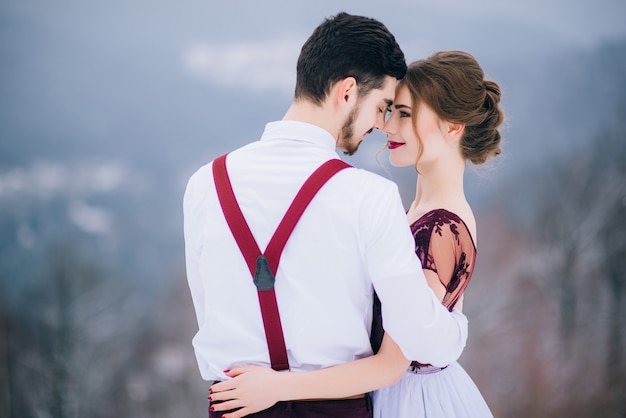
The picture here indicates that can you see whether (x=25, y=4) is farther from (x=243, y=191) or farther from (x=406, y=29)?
(x=243, y=191)

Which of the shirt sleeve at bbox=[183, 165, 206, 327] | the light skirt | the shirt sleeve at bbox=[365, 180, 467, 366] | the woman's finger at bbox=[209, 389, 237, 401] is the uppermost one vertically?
the shirt sleeve at bbox=[183, 165, 206, 327]

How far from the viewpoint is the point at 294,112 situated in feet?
4.56

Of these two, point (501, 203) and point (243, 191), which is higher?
point (501, 203)

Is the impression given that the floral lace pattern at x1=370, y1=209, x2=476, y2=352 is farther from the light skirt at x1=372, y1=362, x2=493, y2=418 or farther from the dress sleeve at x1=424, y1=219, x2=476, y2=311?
the light skirt at x1=372, y1=362, x2=493, y2=418

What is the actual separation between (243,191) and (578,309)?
3610 millimetres

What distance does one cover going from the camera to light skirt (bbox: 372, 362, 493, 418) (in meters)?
1.70

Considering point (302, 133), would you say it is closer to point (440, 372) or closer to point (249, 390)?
point (249, 390)

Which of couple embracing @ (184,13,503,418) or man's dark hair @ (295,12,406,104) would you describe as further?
man's dark hair @ (295,12,406,104)

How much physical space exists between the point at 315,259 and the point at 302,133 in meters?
0.27

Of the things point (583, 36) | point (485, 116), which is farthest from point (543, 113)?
point (485, 116)

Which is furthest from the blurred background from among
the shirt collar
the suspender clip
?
the suspender clip

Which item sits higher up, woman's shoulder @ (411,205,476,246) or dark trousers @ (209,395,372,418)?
woman's shoulder @ (411,205,476,246)

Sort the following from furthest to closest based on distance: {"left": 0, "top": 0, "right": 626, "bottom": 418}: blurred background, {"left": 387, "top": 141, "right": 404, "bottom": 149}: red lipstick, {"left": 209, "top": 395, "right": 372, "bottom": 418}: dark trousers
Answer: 1. {"left": 0, "top": 0, "right": 626, "bottom": 418}: blurred background
2. {"left": 387, "top": 141, "right": 404, "bottom": 149}: red lipstick
3. {"left": 209, "top": 395, "right": 372, "bottom": 418}: dark trousers

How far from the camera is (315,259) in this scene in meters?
1.25
